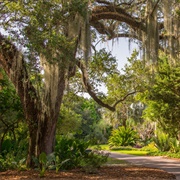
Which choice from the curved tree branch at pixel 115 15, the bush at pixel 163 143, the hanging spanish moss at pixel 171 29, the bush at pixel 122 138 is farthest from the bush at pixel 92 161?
the bush at pixel 122 138

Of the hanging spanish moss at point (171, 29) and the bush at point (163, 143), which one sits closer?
the hanging spanish moss at point (171, 29)

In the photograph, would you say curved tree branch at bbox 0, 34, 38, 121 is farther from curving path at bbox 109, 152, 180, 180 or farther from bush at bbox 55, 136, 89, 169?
curving path at bbox 109, 152, 180, 180

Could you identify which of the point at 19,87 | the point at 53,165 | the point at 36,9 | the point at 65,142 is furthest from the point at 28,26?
the point at 65,142

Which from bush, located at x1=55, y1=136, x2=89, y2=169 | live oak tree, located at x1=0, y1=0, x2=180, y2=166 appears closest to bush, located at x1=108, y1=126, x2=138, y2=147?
bush, located at x1=55, y1=136, x2=89, y2=169

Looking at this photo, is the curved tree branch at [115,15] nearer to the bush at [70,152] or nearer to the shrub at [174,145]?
the bush at [70,152]

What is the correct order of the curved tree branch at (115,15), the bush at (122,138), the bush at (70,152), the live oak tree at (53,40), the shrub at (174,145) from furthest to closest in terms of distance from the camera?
the bush at (122,138) < the shrub at (174,145) < the bush at (70,152) < the curved tree branch at (115,15) < the live oak tree at (53,40)

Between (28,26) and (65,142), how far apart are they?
4415mm

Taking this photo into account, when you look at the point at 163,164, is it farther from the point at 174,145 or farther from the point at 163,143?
the point at 163,143

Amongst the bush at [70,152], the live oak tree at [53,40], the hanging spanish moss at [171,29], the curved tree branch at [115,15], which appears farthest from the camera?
the bush at [70,152]

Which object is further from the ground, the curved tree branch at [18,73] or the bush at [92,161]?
the curved tree branch at [18,73]

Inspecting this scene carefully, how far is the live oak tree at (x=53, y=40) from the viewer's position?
243 inches

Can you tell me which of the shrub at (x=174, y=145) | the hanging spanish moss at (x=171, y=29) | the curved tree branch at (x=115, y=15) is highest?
the curved tree branch at (x=115, y=15)

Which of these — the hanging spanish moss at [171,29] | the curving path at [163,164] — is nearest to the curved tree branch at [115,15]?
the hanging spanish moss at [171,29]

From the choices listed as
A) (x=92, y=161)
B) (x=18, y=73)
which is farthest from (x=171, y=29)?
(x=92, y=161)
